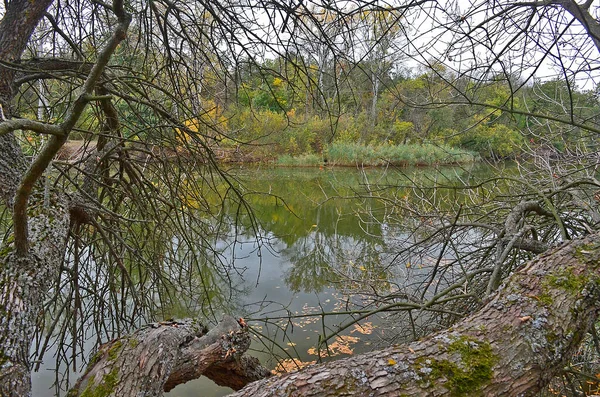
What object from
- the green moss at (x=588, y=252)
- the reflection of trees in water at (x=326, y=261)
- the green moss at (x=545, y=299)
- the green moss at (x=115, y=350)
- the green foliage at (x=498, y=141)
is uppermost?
the green foliage at (x=498, y=141)

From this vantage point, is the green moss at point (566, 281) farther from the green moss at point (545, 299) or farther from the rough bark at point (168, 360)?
the rough bark at point (168, 360)

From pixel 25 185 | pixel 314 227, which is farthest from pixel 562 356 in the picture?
pixel 314 227

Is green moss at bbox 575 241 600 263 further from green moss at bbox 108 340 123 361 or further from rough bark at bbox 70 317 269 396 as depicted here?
green moss at bbox 108 340 123 361

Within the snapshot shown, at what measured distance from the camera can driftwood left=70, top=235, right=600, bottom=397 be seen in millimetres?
892

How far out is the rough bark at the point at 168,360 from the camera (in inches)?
41.1

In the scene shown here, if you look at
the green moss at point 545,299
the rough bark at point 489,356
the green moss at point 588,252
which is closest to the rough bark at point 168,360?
the rough bark at point 489,356

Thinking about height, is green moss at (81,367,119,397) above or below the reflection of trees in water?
above

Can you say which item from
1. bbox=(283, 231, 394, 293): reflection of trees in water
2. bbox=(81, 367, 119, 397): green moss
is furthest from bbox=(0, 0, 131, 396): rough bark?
bbox=(283, 231, 394, 293): reflection of trees in water

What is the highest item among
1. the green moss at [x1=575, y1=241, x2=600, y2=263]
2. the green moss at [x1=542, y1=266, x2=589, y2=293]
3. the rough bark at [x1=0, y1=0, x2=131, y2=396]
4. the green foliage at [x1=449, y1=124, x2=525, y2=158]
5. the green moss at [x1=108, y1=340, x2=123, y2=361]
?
the green foliage at [x1=449, y1=124, x2=525, y2=158]

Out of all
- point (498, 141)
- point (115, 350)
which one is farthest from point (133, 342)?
point (498, 141)

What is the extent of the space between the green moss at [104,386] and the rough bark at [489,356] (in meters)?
0.36

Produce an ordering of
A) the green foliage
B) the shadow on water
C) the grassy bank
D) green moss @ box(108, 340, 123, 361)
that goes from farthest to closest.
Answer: the grassy bank
the green foliage
the shadow on water
green moss @ box(108, 340, 123, 361)

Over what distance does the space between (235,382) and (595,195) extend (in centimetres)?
234

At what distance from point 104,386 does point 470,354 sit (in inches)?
39.4
